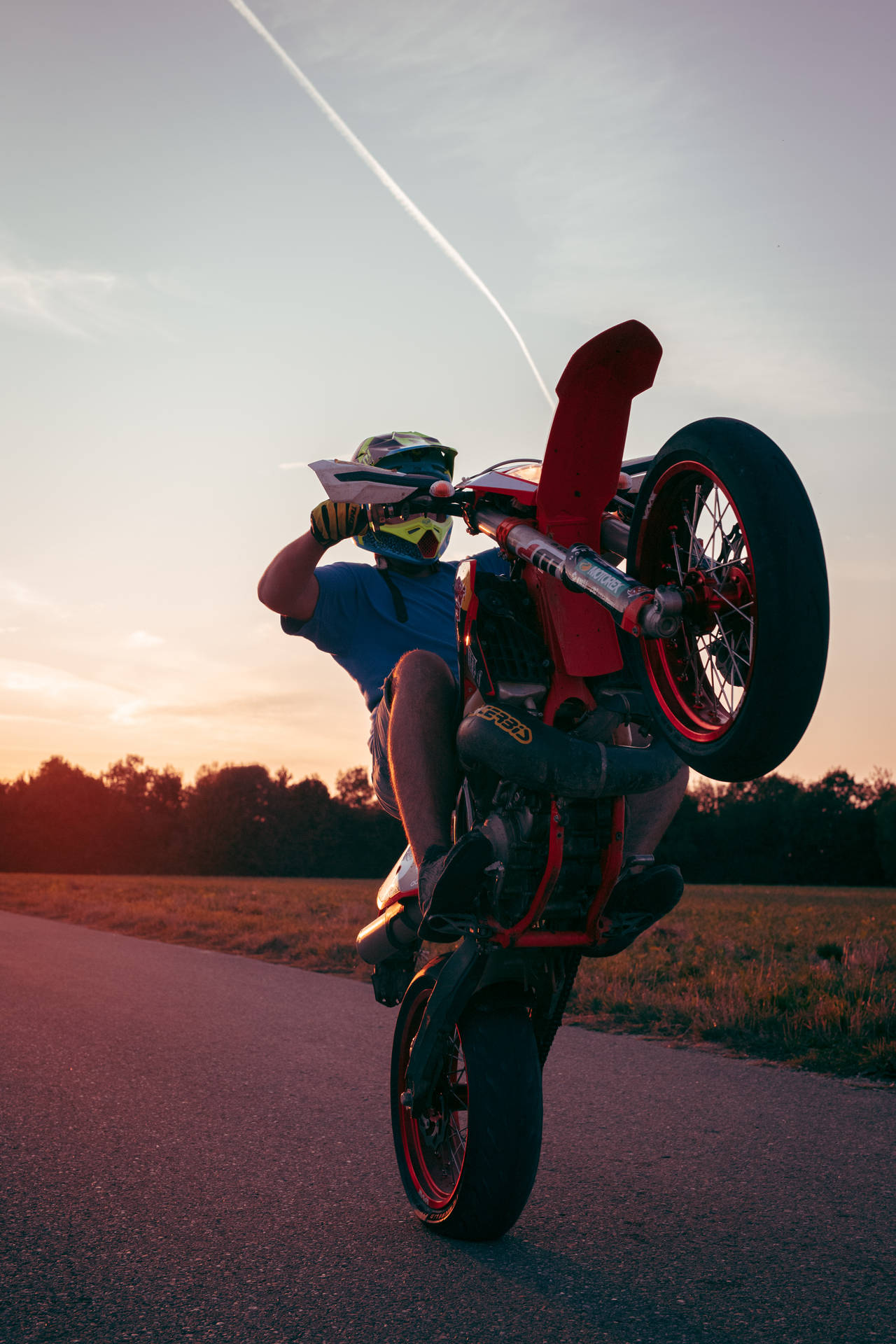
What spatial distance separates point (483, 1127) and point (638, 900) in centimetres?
74

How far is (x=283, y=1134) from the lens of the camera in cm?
410

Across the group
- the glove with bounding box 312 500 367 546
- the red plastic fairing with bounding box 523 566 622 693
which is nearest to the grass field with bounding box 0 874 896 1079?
the red plastic fairing with bounding box 523 566 622 693

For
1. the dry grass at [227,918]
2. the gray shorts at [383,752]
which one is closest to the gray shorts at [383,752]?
the gray shorts at [383,752]

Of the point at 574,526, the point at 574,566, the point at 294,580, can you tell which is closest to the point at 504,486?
the point at 574,526

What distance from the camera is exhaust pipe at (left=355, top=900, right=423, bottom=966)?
340cm

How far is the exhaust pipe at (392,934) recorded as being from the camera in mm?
3404

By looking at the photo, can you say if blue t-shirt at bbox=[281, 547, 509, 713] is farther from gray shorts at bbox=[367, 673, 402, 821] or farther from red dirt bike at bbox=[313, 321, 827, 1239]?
red dirt bike at bbox=[313, 321, 827, 1239]

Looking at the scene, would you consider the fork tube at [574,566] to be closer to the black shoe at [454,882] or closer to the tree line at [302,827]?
the black shoe at [454,882]

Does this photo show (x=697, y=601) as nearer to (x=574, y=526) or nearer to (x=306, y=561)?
(x=574, y=526)

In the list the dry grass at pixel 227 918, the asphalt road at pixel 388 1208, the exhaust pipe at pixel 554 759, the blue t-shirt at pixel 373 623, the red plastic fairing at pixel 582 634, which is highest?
the blue t-shirt at pixel 373 623

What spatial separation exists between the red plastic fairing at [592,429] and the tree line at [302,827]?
68528 millimetres

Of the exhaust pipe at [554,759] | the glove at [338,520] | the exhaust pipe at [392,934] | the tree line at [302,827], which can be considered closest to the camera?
the exhaust pipe at [554,759]

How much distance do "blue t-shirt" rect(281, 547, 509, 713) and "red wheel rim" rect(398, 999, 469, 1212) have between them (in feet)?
3.91

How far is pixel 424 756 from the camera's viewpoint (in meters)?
3.16
